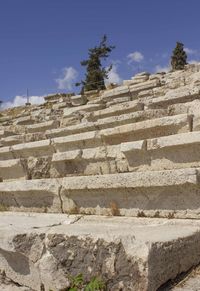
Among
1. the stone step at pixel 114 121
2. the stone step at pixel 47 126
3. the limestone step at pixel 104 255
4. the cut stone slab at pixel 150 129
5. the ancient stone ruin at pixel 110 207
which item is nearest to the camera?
the limestone step at pixel 104 255

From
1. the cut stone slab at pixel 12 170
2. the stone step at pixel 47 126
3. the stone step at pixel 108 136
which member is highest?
the stone step at pixel 47 126

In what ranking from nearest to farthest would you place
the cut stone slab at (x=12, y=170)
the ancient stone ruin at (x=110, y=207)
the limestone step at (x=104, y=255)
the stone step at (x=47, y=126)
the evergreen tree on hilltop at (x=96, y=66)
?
the limestone step at (x=104, y=255)
the ancient stone ruin at (x=110, y=207)
the cut stone slab at (x=12, y=170)
the stone step at (x=47, y=126)
the evergreen tree on hilltop at (x=96, y=66)

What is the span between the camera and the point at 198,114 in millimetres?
4512

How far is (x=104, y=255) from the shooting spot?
2.60 metres

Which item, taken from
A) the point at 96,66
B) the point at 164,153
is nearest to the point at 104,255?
the point at 164,153

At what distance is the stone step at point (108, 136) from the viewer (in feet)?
15.1

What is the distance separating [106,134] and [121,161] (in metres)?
0.78

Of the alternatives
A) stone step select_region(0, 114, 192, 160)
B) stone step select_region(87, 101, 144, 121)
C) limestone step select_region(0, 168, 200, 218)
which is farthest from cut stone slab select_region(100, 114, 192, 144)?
stone step select_region(87, 101, 144, 121)

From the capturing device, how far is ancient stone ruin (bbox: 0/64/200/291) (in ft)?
8.37

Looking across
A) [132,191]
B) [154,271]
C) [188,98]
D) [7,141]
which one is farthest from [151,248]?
[7,141]

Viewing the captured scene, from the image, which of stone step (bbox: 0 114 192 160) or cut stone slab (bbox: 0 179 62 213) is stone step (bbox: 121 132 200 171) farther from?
cut stone slab (bbox: 0 179 62 213)

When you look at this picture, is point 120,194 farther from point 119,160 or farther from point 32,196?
point 32,196

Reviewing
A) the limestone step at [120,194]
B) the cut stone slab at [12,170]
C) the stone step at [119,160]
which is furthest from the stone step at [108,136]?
the limestone step at [120,194]

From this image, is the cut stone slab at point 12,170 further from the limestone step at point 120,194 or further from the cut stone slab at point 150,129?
the cut stone slab at point 150,129
